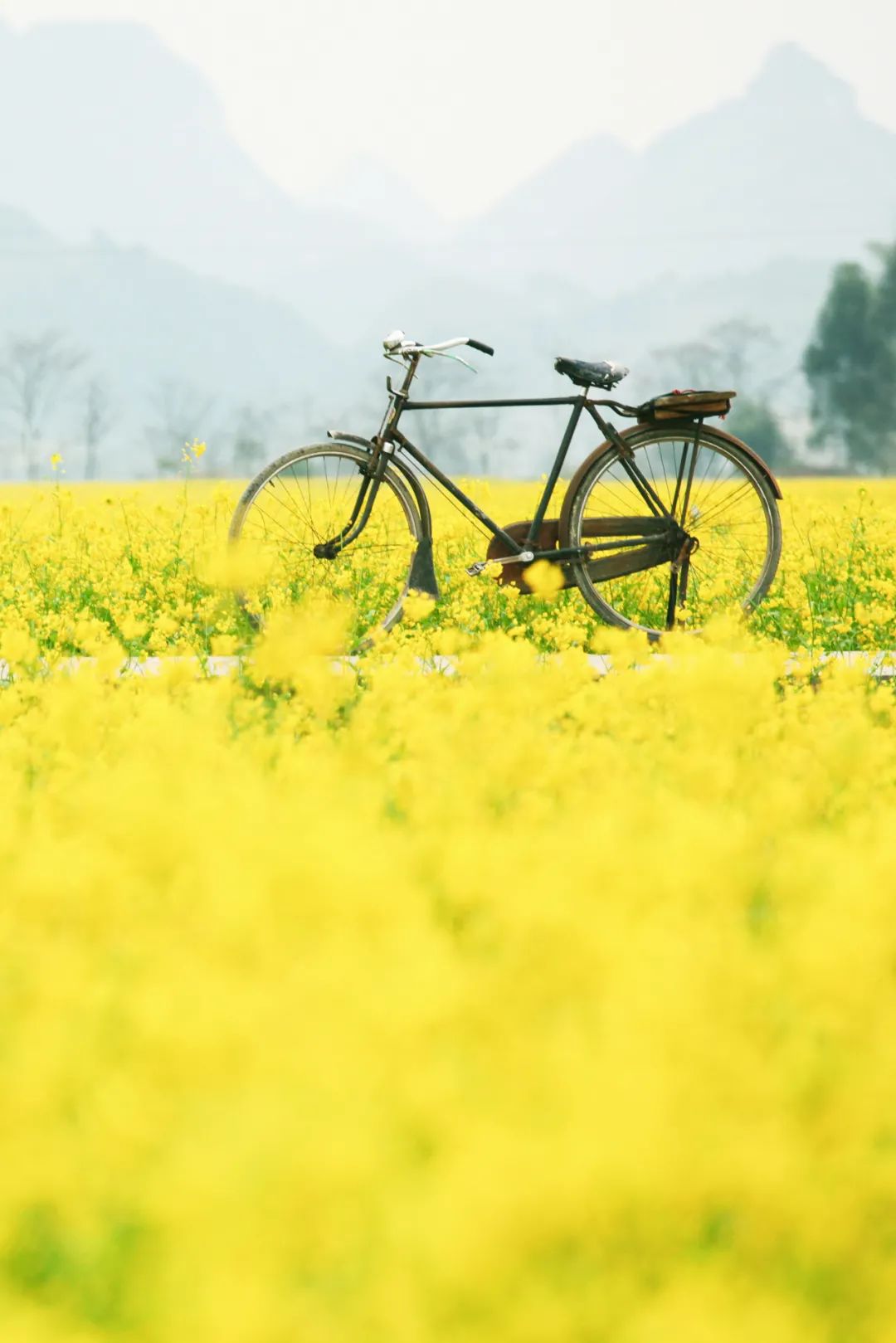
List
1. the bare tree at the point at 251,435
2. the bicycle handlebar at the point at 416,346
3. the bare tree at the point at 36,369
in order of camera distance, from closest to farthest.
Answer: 1. the bicycle handlebar at the point at 416,346
2. the bare tree at the point at 251,435
3. the bare tree at the point at 36,369

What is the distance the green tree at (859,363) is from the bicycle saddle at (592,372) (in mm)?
52124

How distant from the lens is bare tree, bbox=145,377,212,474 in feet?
304

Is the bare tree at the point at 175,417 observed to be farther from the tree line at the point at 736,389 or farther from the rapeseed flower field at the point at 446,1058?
the rapeseed flower field at the point at 446,1058

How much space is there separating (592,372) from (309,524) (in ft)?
4.42

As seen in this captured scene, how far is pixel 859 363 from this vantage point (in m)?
53.8

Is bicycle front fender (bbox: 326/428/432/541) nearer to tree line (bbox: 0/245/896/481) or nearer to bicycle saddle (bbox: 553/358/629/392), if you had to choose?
bicycle saddle (bbox: 553/358/629/392)

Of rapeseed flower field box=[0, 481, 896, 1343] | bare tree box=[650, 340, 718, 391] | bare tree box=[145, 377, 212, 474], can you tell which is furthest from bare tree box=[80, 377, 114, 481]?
rapeseed flower field box=[0, 481, 896, 1343]

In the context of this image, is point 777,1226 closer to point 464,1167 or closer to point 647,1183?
point 647,1183

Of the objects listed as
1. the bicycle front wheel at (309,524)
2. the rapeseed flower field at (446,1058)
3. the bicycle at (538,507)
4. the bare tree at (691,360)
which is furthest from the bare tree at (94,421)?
the rapeseed flower field at (446,1058)

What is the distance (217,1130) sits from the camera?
3.51 feet

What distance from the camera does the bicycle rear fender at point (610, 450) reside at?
503 cm

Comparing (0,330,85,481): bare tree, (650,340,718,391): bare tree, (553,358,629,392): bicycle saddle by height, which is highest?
(650,340,718,391): bare tree

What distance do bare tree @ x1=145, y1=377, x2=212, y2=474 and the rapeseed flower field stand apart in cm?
8516

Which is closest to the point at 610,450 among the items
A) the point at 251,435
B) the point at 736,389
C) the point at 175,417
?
the point at 736,389
